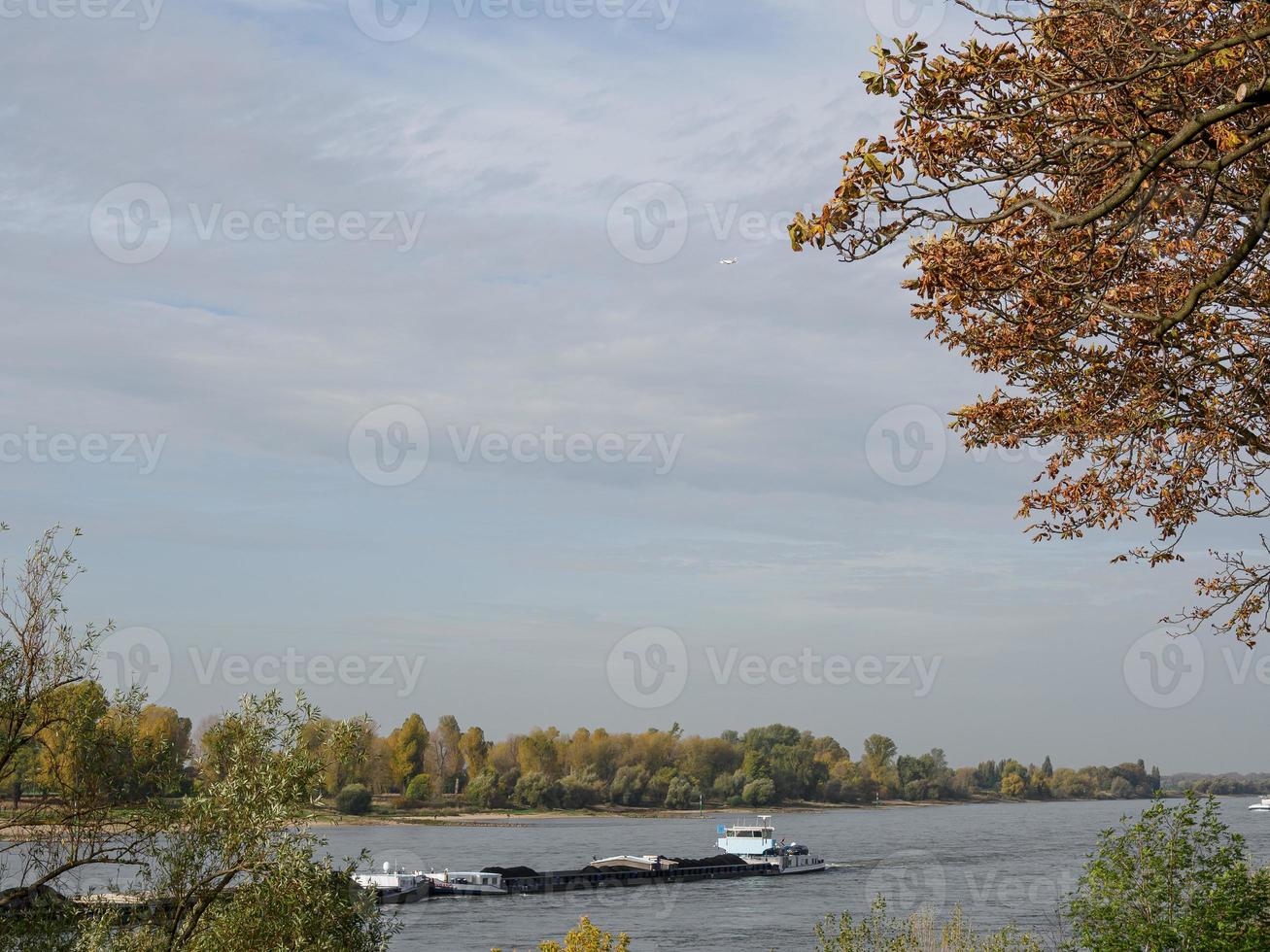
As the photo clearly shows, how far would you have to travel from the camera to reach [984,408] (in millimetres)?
14234

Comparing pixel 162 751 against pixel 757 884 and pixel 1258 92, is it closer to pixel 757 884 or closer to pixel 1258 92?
pixel 1258 92

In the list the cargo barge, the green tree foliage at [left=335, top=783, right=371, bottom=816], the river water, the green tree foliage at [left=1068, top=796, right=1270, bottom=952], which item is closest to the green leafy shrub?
the river water

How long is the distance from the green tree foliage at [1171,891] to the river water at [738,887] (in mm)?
759

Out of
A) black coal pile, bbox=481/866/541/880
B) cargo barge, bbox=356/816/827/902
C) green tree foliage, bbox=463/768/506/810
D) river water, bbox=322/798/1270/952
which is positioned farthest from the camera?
Answer: green tree foliage, bbox=463/768/506/810

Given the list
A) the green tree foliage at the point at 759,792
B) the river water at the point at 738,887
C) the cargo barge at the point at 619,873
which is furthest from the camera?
the green tree foliage at the point at 759,792

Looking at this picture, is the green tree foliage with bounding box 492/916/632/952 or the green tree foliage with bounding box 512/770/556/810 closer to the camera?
the green tree foliage with bounding box 492/916/632/952

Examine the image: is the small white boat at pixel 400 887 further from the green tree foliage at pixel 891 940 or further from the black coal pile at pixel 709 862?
the green tree foliage at pixel 891 940

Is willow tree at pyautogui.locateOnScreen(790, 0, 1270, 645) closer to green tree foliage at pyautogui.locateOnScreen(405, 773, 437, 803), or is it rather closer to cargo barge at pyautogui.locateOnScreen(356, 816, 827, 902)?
cargo barge at pyautogui.locateOnScreen(356, 816, 827, 902)

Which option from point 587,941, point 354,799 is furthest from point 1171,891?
point 354,799

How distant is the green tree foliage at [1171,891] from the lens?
1417 cm

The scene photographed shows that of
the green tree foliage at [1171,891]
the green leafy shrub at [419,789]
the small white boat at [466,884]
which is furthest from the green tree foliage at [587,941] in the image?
the green leafy shrub at [419,789]

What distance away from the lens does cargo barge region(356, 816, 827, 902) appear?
7450cm

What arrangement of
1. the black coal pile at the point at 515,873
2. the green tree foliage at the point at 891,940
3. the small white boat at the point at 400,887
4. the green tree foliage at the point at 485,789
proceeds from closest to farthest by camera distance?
1. the green tree foliage at the point at 891,940
2. the small white boat at the point at 400,887
3. the black coal pile at the point at 515,873
4. the green tree foliage at the point at 485,789

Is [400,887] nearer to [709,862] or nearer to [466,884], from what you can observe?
[466,884]
